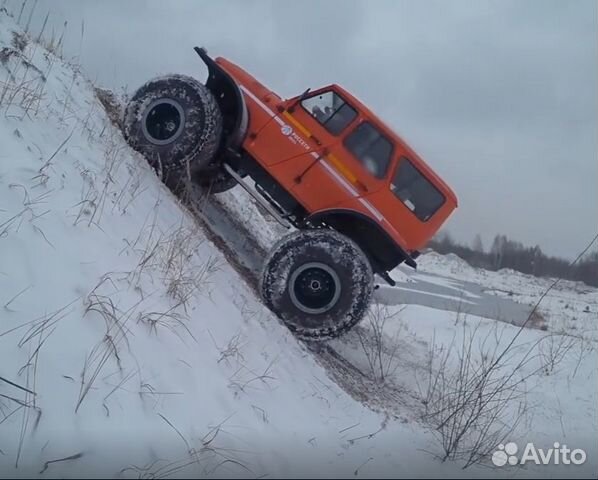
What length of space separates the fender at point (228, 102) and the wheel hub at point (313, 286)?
1929mm

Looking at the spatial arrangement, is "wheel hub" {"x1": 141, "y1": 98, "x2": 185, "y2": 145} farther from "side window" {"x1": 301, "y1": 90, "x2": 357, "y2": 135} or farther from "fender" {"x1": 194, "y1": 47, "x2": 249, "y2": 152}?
"side window" {"x1": 301, "y1": 90, "x2": 357, "y2": 135}

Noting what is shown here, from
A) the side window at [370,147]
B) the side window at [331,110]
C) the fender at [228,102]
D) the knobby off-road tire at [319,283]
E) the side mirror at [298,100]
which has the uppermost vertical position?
the fender at [228,102]

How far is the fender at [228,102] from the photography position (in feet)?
22.2

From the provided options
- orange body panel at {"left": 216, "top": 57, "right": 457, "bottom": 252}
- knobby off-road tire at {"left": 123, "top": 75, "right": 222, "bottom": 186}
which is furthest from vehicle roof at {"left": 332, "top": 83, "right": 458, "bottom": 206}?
knobby off-road tire at {"left": 123, "top": 75, "right": 222, "bottom": 186}

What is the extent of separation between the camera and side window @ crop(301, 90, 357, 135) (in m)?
6.77

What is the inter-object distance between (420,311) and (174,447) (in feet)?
37.6

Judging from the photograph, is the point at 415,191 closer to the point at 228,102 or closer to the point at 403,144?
the point at 403,144

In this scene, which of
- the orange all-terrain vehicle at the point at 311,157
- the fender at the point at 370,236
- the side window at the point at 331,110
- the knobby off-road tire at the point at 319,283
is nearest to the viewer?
the knobby off-road tire at the point at 319,283

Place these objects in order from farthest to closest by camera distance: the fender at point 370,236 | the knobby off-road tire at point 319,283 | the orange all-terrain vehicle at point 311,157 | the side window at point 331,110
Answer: the side window at point 331,110 → the orange all-terrain vehicle at point 311,157 → the fender at point 370,236 → the knobby off-road tire at point 319,283

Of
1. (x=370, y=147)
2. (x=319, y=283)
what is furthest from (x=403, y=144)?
(x=319, y=283)

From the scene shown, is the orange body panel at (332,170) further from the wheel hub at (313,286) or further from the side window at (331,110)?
the wheel hub at (313,286)

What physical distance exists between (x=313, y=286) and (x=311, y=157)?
1584 millimetres

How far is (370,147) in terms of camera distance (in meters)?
6.71

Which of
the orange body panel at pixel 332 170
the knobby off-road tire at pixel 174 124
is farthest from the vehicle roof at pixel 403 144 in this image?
the knobby off-road tire at pixel 174 124
